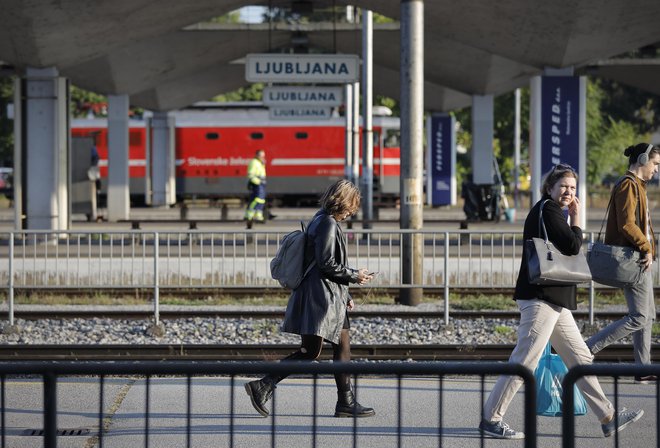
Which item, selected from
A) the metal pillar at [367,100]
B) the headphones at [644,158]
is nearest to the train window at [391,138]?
the metal pillar at [367,100]

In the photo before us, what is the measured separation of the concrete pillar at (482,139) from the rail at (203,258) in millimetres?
18684

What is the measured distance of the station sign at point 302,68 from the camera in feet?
65.7

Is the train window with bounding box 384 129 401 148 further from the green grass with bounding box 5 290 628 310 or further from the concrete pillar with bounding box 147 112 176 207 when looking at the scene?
the green grass with bounding box 5 290 628 310

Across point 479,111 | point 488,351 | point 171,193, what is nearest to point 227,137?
point 171,193

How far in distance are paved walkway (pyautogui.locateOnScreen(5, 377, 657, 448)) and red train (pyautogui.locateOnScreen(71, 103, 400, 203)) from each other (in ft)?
107

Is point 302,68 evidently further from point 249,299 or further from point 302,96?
point 249,299

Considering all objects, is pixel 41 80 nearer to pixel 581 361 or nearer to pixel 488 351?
pixel 488 351

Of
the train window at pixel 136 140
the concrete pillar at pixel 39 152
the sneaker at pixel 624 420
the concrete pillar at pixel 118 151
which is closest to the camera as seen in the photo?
the sneaker at pixel 624 420

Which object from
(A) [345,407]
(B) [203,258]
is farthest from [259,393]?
(B) [203,258]

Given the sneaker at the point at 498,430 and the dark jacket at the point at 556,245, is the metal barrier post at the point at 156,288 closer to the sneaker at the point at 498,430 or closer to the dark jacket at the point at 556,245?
the dark jacket at the point at 556,245

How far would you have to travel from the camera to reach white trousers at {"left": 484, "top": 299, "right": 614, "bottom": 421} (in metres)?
7.18

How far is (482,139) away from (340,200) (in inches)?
1033

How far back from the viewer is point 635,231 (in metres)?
8.57

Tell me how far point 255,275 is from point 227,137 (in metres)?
28.4
